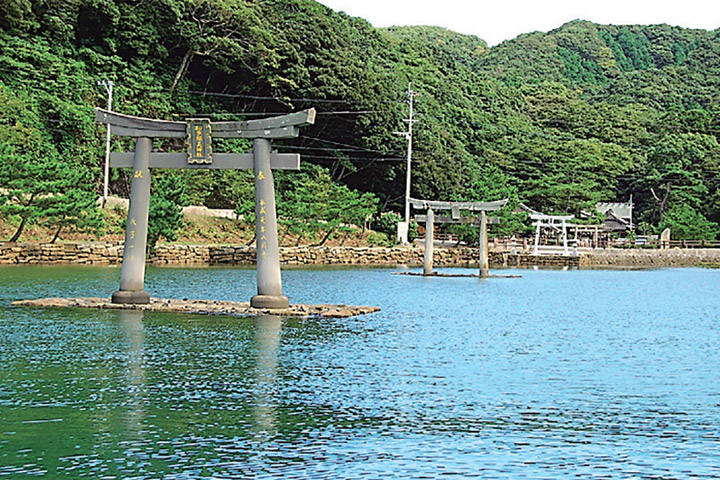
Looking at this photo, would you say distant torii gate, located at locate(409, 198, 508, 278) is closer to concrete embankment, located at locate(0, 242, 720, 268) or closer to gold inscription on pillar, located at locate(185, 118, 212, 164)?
concrete embankment, located at locate(0, 242, 720, 268)

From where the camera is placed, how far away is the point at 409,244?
53.6 meters

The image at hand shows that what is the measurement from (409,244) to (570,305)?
2873cm

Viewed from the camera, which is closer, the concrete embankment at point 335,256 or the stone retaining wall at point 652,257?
the concrete embankment at point 335,256

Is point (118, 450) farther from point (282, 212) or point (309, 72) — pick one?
point (309, 72)

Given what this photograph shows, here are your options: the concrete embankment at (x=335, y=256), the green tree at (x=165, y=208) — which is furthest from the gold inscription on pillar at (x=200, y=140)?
the green tree at (x=165, y=208)

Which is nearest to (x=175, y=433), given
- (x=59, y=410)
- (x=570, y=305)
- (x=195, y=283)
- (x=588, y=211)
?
(x=59, y=410)

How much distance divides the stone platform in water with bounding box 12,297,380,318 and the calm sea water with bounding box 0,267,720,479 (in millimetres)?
476

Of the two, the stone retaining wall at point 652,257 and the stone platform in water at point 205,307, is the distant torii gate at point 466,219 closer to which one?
the stone platform in water at point 205,307

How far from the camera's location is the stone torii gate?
1777 cm

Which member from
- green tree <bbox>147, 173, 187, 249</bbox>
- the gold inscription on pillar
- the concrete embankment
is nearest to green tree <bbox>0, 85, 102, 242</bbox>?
the concrete embankment

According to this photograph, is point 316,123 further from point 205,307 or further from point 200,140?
point 200,140

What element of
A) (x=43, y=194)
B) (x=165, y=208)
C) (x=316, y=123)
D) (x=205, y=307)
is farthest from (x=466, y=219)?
(x=316, y=123)

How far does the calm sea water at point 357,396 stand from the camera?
26.2 ft

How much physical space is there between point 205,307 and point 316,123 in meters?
38.3
